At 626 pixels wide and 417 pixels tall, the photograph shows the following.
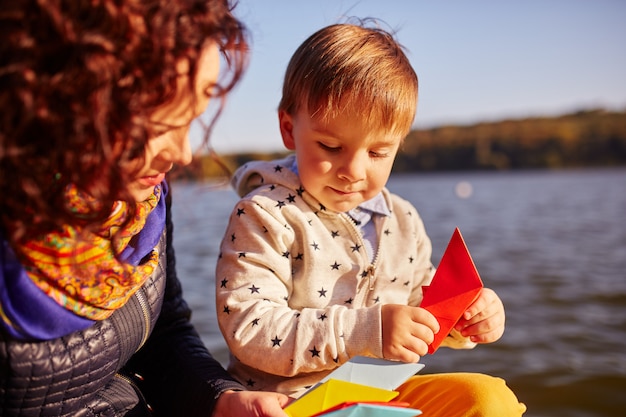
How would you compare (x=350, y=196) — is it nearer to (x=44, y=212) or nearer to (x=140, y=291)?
(x=140, y=291)

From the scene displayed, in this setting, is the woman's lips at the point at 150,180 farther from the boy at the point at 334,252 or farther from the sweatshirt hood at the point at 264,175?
the sweatshirt hood at the point at 264,175

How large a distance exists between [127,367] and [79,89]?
0.87 m

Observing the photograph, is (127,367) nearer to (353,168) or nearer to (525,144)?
(353,168)

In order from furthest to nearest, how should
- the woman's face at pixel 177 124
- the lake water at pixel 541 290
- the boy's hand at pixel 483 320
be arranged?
the lake water at pixel 541 290, the boy's hand at pixel 483 320, the woman's face at pixel 177 124

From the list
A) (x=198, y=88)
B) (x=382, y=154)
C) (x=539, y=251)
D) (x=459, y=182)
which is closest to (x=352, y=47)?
(x=382, y=154)

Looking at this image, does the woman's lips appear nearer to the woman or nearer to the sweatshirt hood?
the woman

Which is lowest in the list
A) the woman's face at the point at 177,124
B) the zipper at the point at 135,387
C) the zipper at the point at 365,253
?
the zipper at the point at 135,387

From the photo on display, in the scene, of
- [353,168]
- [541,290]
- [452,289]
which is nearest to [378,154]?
[353,168]

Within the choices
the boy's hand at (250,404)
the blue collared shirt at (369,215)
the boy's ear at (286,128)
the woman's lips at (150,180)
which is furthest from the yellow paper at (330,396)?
the boy's ear at (286,128)

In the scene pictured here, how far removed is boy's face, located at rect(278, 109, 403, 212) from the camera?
5.22ft

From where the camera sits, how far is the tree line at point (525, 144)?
25.0 metres

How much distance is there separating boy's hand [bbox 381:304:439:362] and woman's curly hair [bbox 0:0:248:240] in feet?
2.20

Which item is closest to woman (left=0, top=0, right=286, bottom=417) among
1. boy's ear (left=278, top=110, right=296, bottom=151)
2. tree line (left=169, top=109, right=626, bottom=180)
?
boy's ear (left=278, top=110, right=296, bottom=151)

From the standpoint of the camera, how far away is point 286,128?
1760 mm
